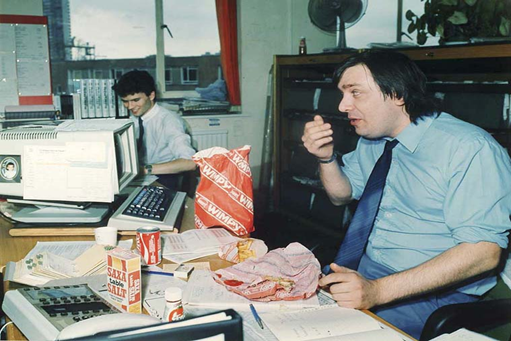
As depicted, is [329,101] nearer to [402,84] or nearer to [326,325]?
[402,84]

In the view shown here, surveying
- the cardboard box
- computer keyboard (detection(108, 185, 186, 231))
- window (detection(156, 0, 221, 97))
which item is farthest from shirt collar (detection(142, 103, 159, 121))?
the cardboard box

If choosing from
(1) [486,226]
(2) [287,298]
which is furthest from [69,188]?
(1) [486,226]

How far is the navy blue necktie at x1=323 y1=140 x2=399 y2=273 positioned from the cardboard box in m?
0.81

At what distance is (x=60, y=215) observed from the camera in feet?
5.67

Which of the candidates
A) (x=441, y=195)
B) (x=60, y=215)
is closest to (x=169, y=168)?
(x=60, y=215)

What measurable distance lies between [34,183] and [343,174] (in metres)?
1.16

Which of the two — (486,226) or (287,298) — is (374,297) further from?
(486,226)

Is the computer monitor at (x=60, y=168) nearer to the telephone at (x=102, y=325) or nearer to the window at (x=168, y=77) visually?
the telephone at (x=102, y=325)

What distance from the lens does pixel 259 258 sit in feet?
4.46

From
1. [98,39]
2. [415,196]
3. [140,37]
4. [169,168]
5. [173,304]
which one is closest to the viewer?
[173,304]

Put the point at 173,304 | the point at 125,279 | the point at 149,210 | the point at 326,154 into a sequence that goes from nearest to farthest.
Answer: the point at 173,304 → the point at 125,279 → the point at 149,210 → the point at 326,154

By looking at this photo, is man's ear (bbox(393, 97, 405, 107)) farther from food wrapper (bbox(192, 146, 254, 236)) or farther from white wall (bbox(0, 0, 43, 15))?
white wall (bbox(0, 0, 43, 15))

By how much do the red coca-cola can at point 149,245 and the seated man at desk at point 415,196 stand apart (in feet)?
1.61

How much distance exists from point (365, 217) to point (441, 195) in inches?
10.5
